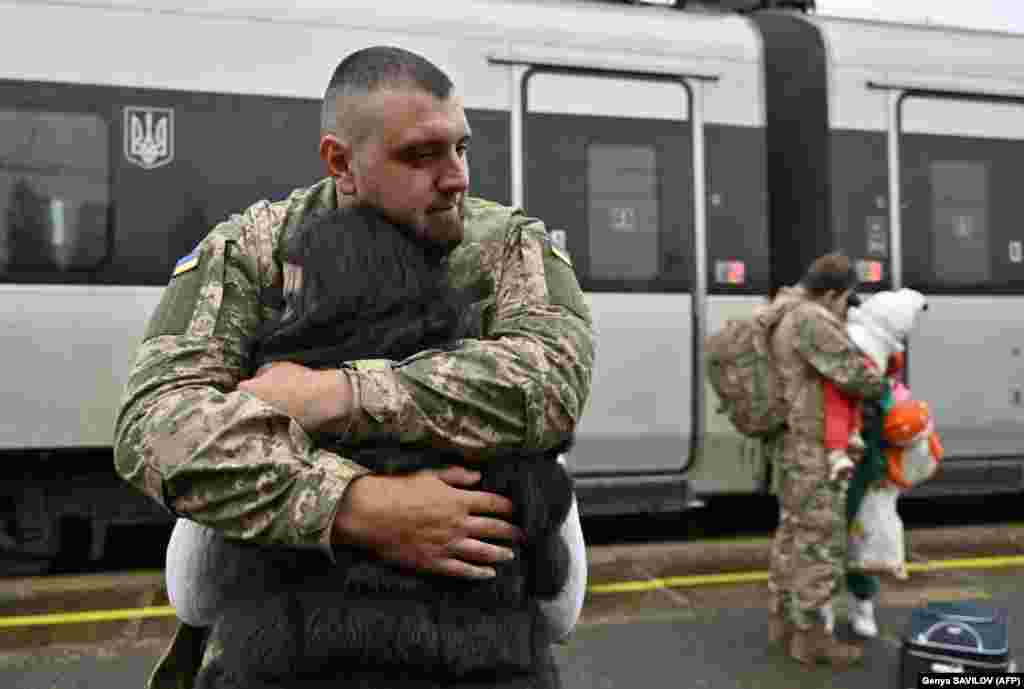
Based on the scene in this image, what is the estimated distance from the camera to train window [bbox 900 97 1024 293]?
7.39 m

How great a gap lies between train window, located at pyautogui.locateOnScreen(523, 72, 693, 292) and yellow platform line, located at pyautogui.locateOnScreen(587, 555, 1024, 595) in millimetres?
1854

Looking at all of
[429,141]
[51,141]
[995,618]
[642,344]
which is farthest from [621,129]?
[429,141]

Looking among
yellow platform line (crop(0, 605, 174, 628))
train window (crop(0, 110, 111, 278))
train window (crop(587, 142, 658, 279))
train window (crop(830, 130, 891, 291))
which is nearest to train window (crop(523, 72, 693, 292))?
train window (crop(587, 142, 658, 279))

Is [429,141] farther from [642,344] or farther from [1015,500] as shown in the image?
[1015,500]

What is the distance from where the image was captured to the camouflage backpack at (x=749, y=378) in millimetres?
4746

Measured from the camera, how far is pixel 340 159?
4.71 ft

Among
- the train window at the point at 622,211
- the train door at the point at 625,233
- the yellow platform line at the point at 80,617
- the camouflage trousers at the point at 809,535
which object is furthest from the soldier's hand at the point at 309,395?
the train window at the point at 622,211

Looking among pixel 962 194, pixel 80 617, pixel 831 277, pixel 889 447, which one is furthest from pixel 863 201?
pixel 80 617

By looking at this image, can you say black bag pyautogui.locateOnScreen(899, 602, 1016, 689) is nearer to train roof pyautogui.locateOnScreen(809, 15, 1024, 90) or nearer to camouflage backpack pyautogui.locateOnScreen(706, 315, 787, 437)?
camouflage backpack pyautogui.locateOnScreen(706, 315, 787, 437)

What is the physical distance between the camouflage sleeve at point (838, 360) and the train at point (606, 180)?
7.07 feet

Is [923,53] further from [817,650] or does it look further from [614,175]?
[817,650]

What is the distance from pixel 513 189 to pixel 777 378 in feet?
7.84

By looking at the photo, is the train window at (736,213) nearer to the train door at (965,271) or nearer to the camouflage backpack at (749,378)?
the train door at (965,271)

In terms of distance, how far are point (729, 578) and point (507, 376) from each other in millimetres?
4838
